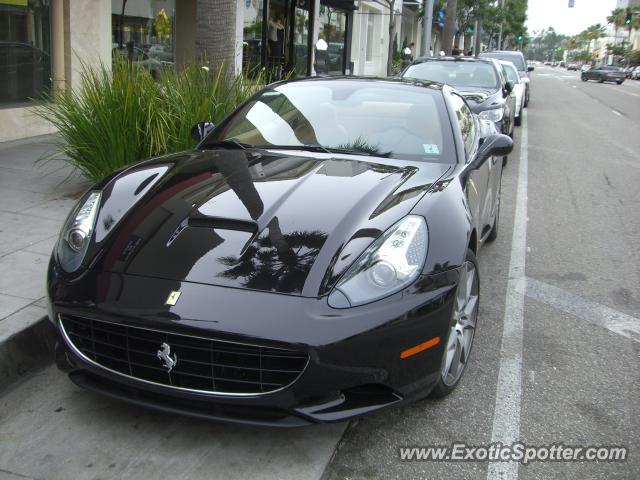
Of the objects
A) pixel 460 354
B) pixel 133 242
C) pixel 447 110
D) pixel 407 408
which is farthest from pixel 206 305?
pixel 447 110

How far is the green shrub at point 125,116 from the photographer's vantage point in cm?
617

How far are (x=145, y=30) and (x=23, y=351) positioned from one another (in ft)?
33.4

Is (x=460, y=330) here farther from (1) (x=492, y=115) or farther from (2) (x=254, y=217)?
(1) (x=492, y=115)

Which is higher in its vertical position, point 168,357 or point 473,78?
point 473,78

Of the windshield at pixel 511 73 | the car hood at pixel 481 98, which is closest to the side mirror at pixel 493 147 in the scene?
the car hood at pixel 481 98

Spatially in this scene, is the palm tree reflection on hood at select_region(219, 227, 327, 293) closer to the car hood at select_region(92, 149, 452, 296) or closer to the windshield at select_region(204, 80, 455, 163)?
the car hood at select_region(92, 149, 452, 296)

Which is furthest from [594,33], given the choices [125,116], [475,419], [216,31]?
[475,419]

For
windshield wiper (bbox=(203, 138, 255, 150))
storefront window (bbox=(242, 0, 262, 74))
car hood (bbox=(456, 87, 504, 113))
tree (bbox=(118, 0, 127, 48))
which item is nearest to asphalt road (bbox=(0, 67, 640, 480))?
windshield wiper (bbox=(203, 138, 255, 150))

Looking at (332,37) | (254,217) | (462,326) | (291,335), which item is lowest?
(462,326)

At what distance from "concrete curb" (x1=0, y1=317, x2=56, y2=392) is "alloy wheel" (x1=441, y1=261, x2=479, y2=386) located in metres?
1.96

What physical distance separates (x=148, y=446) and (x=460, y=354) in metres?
1.54

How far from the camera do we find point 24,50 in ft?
31.1

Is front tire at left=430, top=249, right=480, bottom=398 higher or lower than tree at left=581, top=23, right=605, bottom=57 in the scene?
lower

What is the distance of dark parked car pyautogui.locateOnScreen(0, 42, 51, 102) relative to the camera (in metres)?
9.23
